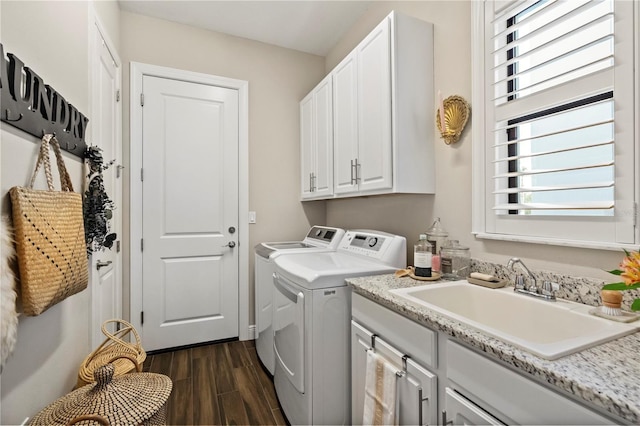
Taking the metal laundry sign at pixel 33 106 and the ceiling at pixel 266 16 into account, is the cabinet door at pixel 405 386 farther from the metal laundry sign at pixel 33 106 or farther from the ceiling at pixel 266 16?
the ceiling at pixel 266 16

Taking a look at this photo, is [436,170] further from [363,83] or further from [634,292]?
[634,292]

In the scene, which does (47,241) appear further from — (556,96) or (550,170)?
(556,96)

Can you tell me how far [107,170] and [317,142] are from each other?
1583mm

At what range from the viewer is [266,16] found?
2.60 meters

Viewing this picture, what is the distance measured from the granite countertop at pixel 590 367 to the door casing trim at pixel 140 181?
2174 mm

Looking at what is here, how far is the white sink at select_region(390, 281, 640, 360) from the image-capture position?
0.81 m

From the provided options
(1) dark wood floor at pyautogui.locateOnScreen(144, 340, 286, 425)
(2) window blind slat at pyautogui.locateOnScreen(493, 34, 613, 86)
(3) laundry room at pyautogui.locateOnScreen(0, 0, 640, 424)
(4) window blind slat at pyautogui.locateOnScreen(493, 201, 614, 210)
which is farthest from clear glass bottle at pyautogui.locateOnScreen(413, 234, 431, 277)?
(1) dark wood floor at pyautogui.locateOnScreen(144, 340, 286, 425)

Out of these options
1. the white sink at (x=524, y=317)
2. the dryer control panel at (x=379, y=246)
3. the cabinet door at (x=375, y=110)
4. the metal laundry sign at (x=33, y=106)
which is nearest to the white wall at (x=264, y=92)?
the dryer control panel at (x=379, y=246)

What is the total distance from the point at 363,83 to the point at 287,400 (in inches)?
78.0

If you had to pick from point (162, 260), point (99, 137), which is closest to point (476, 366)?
point (99, 137)

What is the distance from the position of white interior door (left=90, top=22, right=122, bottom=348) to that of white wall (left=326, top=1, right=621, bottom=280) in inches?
75.3

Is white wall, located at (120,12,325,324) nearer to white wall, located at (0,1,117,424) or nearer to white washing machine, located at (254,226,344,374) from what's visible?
white washing machine, located at (254,226,344,374)

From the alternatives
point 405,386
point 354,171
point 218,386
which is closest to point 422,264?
point 405,386

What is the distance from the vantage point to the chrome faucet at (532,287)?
119cm
